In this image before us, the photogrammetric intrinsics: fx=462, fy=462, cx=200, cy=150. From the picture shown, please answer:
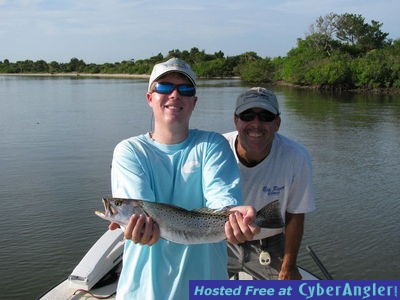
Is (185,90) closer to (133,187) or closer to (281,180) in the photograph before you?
(133,187)

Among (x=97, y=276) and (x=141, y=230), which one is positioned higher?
(x=141, y=230)

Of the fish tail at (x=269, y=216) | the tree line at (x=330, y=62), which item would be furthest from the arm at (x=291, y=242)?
the tree line at (x=330, y=62)

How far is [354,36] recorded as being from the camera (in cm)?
10850

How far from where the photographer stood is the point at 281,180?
4395 mm

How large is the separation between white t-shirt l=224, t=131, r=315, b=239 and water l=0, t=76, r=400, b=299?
643 cm

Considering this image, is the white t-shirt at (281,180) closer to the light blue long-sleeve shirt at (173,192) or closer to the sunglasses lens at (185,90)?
the light blue long-sleeve shirt at (173,192)

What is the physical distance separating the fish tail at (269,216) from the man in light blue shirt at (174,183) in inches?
13.2

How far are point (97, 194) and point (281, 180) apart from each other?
1116cm

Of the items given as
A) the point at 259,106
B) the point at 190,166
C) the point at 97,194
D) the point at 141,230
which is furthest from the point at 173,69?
the point at 97,194

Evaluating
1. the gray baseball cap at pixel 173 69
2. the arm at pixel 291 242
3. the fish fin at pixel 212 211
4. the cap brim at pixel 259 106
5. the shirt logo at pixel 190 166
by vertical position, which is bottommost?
the arm at pixel 291 242

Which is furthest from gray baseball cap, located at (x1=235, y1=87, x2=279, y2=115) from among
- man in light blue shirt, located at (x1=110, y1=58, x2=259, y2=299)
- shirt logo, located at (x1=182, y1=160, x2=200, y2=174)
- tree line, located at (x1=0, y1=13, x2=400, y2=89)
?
→ tree line, located at (x1=0, y1=13, x2=400, y2=89)

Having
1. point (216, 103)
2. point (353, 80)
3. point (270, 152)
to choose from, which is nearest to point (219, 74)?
point (353, 80)

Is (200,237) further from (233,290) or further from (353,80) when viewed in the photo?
(353,80)

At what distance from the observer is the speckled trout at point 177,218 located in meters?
2.73
